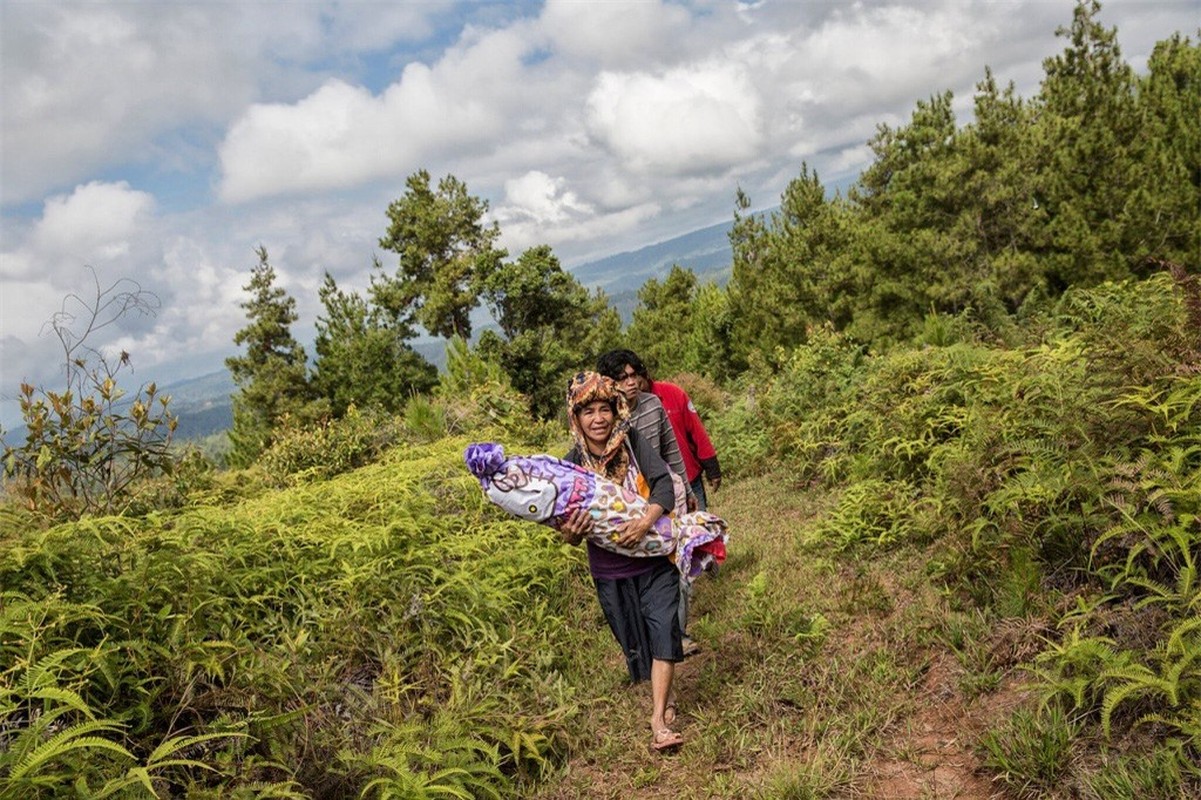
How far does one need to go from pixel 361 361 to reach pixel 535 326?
33.1ft

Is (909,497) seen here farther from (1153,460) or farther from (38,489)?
(38,489)

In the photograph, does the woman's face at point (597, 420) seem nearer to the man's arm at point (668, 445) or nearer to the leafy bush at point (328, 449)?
the man's arm at point (668, 445)

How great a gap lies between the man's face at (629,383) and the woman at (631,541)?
701 mm

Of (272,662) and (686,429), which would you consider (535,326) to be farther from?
(272,662)

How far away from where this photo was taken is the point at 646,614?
3.45 metres

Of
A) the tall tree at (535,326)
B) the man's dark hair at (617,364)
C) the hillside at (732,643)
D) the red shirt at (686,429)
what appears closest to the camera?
the hillside at (732,643)

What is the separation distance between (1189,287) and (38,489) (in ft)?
23.6

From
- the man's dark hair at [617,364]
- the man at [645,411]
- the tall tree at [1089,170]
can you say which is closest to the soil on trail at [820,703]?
the man at [645,411]

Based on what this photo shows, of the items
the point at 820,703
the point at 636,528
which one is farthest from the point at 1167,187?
the point at 636,528

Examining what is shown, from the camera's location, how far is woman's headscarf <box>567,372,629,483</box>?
11.3 feet

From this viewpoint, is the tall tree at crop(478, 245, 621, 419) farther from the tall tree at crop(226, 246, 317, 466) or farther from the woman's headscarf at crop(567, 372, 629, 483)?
the woman's headscarf at crop(567, 372, 629, 483)

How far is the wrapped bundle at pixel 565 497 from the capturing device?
128 inches

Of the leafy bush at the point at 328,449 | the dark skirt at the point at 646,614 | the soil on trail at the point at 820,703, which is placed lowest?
the soil on trail at the point at 820,703

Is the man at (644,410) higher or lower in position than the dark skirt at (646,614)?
higher
